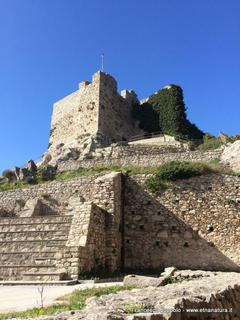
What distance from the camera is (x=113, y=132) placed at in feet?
126

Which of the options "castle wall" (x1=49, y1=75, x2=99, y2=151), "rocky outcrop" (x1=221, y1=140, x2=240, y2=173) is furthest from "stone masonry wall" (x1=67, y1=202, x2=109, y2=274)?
"castle wall" (x1=49, y1=75, x2=99, y2=151)

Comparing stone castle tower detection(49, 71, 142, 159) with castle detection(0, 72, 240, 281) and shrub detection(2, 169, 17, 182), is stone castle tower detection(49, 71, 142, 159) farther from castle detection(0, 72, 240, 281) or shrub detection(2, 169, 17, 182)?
castle detection(0, 72, 240, 281)

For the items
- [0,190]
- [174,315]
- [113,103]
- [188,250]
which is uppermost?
[113,103]

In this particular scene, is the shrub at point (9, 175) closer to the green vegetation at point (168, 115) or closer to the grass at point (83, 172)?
the grass at point (83, 172)

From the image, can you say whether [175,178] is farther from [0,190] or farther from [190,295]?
[190,295]

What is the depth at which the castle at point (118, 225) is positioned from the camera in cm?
1434

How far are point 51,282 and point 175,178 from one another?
960 centimetres

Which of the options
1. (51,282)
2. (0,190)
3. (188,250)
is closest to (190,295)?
(51,282)

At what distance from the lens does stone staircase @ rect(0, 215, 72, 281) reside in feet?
44.2

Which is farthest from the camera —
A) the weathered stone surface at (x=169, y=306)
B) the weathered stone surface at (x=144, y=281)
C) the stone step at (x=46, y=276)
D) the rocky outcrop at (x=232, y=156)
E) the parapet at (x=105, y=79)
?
the parapet at (x=105, y=79)

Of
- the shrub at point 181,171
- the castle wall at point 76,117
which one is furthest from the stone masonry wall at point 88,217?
the castle wall at point 76,117

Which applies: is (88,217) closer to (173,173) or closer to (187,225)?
(187,225)

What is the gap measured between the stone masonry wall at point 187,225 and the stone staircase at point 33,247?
13.7 feet

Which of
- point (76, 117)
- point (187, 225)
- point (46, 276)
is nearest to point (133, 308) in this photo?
point (46, 276)
